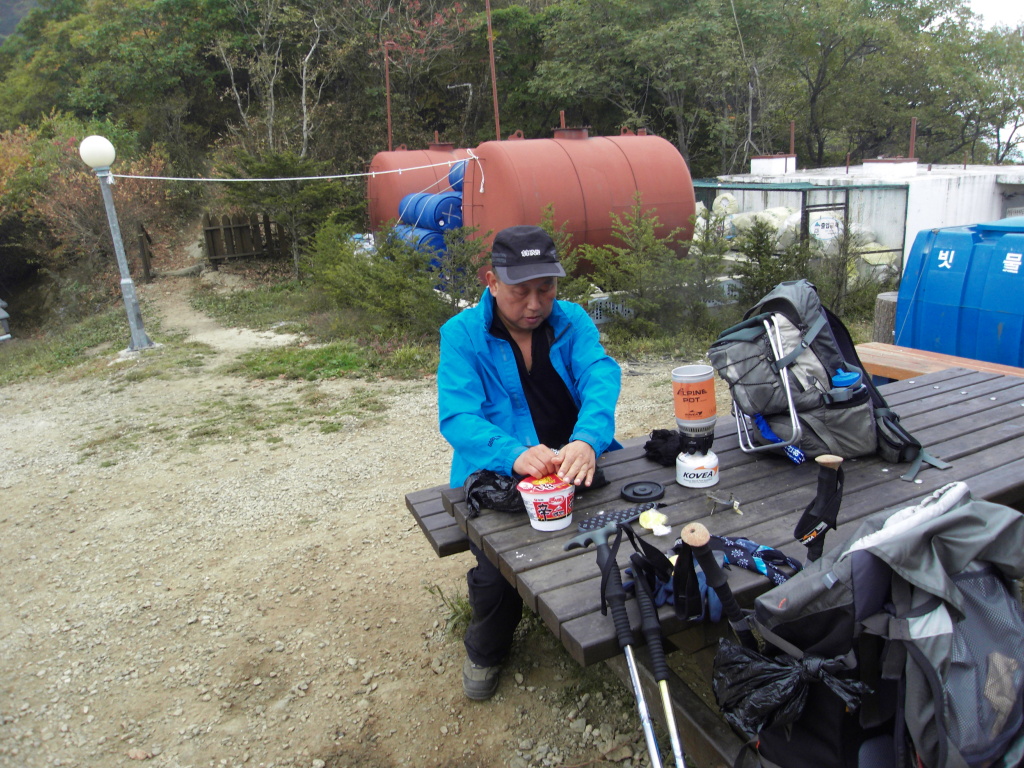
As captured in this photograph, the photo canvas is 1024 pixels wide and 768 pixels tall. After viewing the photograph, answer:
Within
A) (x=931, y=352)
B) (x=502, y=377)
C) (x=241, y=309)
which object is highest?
(x=502, y=377)

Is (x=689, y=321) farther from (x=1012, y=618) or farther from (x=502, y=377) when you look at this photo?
(x=1012, y=618)

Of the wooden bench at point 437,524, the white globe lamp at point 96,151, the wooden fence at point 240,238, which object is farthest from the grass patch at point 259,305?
the wooden bench at point 437,524

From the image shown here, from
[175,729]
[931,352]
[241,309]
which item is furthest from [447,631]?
[241,309]

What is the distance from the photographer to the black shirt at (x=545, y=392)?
286 cm

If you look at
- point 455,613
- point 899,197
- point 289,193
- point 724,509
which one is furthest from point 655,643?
point 289,193

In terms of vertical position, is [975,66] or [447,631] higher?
[975,66]

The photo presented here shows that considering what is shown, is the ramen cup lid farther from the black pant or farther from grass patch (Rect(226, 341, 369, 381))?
grass patch (Rect(226, 341, 369, 381))

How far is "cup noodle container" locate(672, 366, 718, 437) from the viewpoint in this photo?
2.50 metres

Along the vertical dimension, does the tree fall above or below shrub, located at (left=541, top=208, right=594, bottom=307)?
above

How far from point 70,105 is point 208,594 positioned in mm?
24695

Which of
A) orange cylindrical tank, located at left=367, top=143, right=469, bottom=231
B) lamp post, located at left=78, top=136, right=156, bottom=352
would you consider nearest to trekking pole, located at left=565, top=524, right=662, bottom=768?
lamp post, located at left=78, top=136, right=156, bottom=352

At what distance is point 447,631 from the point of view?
3.38m

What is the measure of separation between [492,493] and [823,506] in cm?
105

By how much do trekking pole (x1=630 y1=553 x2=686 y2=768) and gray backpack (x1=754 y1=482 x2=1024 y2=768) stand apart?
261 mm
